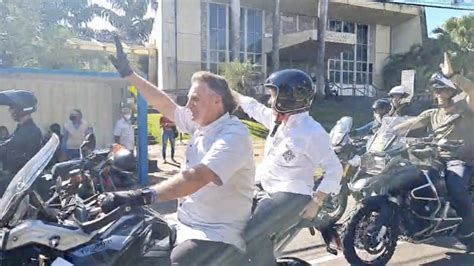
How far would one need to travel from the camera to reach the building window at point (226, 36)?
2438 cm

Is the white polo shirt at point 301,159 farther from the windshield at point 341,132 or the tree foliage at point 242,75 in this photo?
the tree foliage at point 242,75

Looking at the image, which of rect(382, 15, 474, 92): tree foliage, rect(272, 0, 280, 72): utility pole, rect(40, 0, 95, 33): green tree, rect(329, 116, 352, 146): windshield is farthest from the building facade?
rect(329, 116, 352, 146): windshield

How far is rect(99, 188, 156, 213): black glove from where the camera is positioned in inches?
93.0

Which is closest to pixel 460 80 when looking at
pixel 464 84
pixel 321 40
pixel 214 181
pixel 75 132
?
pixel 464 84

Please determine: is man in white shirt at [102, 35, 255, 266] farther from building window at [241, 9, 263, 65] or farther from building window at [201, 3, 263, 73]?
building window at [241, 9, 263, 65]

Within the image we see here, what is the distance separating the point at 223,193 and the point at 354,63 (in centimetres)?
2952

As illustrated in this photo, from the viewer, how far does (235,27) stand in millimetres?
25031

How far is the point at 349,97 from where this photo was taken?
27391mm

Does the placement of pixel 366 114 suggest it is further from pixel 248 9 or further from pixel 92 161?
pixel 92 161

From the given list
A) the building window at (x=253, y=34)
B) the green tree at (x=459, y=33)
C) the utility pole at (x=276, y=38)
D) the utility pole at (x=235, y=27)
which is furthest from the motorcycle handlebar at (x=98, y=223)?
the green tree at (x=459, y=33)

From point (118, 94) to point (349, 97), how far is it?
17.9 m

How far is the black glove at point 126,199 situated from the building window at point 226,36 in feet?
68.9

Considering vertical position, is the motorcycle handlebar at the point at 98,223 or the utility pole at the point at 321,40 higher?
the utility pole at the point at 321,40

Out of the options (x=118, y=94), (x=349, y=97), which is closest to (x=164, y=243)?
(x=118, y=94)
